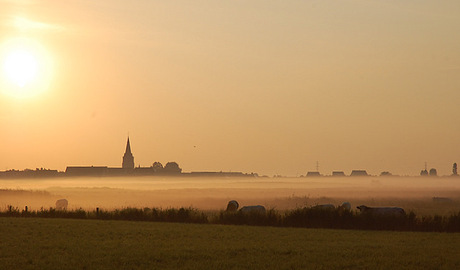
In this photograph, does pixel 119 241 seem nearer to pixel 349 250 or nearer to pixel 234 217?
pixel 349 250

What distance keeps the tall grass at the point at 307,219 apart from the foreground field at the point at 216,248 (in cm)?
403

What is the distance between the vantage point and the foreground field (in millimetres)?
23328

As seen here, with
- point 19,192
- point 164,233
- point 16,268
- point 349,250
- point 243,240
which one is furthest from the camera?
point 19,192

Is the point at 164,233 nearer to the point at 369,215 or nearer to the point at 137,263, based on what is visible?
the point at 137,263

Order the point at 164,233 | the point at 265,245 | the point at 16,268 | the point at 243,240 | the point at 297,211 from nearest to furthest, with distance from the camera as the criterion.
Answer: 1. the point at 16,268
2. the point at 265,245
3. the point at 243,240
4. the point at 164,233
5. the point at 297,211

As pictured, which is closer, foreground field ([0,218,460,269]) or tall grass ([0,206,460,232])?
foreground field ([0,218,460,269])

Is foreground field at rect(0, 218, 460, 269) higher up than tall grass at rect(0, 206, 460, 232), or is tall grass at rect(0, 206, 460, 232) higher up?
tall grass at rect(0, 206, 460, 232)

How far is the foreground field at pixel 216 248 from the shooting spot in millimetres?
23328

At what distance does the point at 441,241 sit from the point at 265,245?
9.92 metres

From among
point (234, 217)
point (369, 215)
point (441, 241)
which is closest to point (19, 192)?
point (234, 217)

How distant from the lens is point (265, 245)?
95.0 feet

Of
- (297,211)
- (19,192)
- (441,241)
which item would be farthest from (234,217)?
(19,192)

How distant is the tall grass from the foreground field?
4030 mm

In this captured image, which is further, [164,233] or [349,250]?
[164,233]
